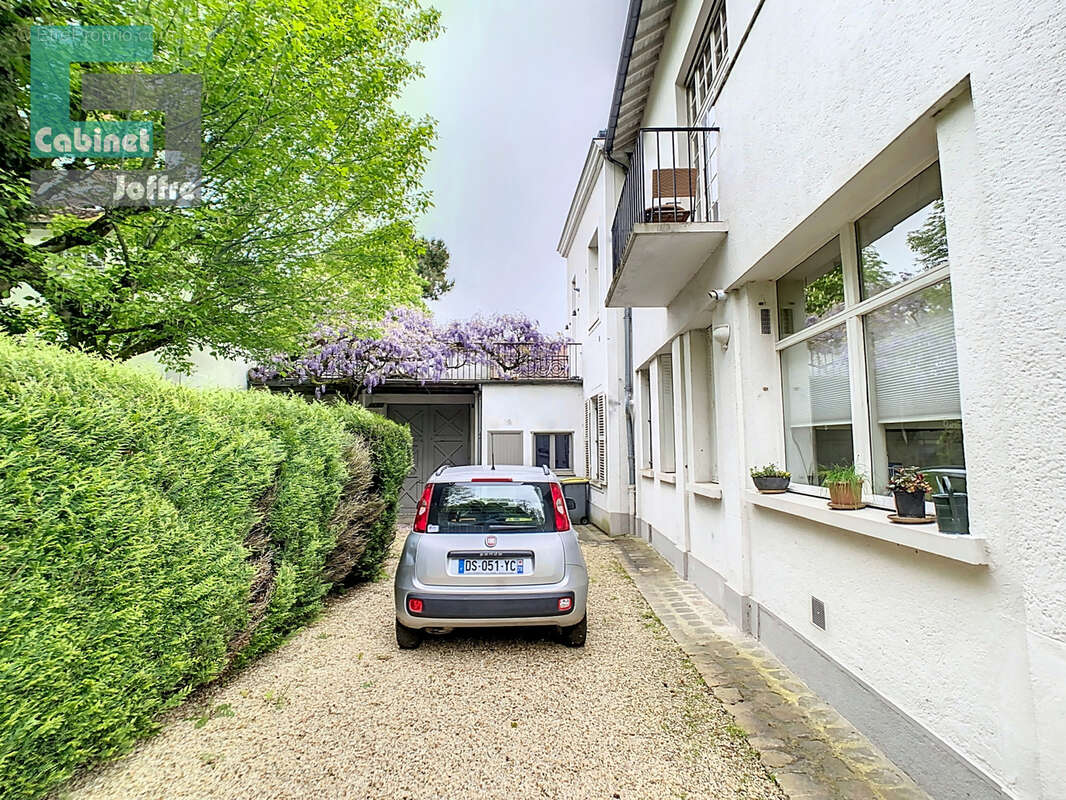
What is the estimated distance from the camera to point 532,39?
17.0m

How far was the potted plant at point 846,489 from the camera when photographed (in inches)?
140

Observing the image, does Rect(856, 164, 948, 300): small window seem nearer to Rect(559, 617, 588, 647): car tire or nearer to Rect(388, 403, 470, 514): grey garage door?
Rect(559, 617, 588, 647): car tire

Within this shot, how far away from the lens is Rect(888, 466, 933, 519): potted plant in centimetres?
289

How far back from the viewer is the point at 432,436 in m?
18.4

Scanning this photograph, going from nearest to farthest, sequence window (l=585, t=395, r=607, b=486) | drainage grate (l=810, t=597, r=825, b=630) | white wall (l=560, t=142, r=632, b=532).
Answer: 1. drainage grate (l=810, t=597, r=825, b=630)
2. white wall (l=560, t=142, r=632, b=532)
3. window (l=585, t=395, r=607, b=486)

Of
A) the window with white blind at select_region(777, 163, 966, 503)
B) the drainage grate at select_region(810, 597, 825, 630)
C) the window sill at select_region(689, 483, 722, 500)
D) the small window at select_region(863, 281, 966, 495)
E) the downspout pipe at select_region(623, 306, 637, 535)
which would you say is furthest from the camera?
the downspout pipe at select_region(623, 306, 637, 535)

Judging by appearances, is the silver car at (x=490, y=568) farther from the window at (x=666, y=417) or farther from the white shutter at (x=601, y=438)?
the white shutter at (x=601, y=438)

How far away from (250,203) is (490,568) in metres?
4.92

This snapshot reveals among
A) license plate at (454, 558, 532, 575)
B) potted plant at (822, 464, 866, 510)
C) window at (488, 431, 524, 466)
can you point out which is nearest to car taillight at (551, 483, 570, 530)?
license plate at (454, 558, 532, 575)

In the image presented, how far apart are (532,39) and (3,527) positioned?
1898cm

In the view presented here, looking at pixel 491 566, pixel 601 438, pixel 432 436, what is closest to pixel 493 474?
pixel 491 566

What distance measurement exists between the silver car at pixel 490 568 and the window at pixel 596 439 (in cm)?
767

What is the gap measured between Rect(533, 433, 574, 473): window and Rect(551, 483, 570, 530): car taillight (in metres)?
10.5

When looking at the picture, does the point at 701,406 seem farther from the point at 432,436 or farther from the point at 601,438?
the point at 432,436
